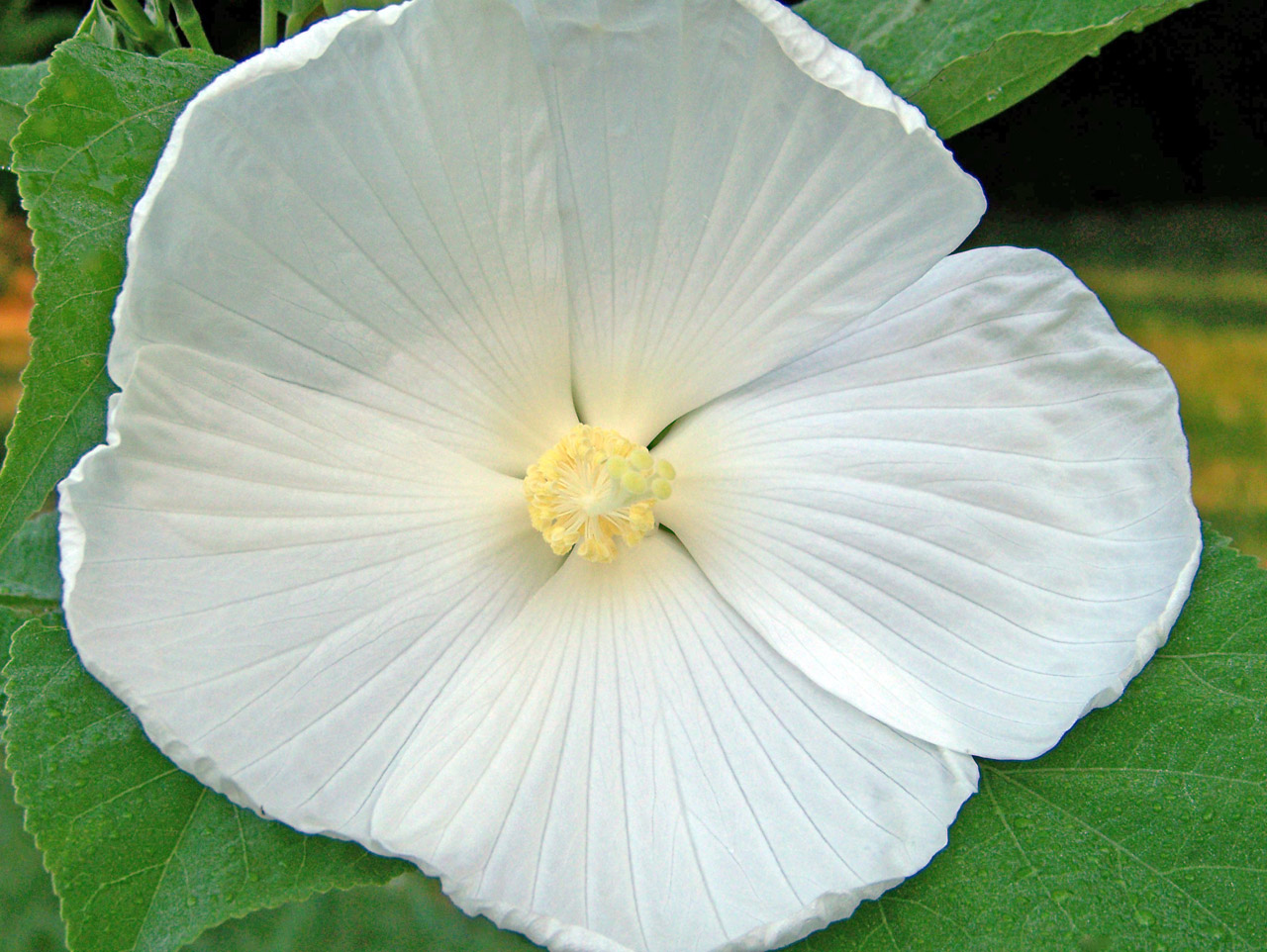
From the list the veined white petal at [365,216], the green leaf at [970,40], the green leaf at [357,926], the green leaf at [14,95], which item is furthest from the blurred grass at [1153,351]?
the green leaf at [970,40]

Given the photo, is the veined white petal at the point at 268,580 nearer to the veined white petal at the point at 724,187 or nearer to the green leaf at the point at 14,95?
the veined white petal at the point at 724,187

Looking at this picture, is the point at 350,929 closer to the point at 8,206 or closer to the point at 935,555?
the point at 935,555

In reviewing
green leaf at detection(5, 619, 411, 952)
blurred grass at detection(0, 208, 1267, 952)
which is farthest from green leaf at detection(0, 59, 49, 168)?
blurred grass at detection(0, 208, 1267, 952)

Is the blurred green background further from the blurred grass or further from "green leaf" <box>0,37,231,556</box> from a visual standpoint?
"green leaf" <box>0,37,231,556</box>

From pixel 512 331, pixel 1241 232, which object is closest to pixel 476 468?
pixel 512 331

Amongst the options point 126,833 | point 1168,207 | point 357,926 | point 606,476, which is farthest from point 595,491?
point 1168,207

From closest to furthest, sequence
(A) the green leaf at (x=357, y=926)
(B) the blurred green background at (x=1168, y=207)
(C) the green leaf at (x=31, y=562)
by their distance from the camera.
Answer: (C) the green leaf at (x=31, y=562) < (A) the green leaf at (x=357, y=926) < (B) the blurred green background at (x=1168, y=207)
